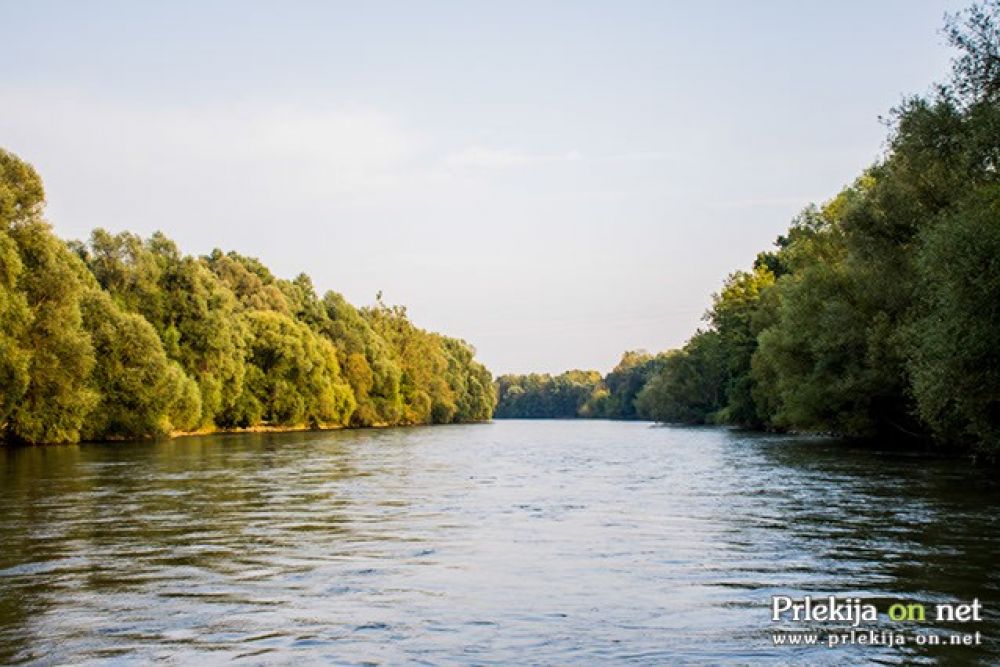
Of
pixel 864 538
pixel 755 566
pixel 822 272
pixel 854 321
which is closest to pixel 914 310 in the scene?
pixel 854 321

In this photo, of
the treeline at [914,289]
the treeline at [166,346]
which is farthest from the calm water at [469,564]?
the treeline at [166,346]

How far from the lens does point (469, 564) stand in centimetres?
1727

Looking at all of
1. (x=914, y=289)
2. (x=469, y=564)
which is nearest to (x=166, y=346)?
(x=914, y=289)

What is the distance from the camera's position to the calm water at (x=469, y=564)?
38.0 ft

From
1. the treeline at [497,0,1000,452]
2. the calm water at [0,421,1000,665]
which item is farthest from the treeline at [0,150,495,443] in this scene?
the treeline at [497,0,1000,452]

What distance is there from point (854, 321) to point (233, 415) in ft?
204

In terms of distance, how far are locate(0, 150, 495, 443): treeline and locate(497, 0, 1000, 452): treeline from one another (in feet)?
139

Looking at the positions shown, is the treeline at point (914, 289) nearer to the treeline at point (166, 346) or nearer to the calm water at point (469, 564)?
the calm water at point (469, 564)

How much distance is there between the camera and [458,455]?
5678cm

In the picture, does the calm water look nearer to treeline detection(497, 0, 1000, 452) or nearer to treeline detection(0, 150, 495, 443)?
treeline detection(497, 0, 1000, 452)

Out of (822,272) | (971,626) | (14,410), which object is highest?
(822,272)

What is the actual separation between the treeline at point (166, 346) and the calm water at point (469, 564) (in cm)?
2551

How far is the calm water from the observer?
1157 cm

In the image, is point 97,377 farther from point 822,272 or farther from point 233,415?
point 822,272
